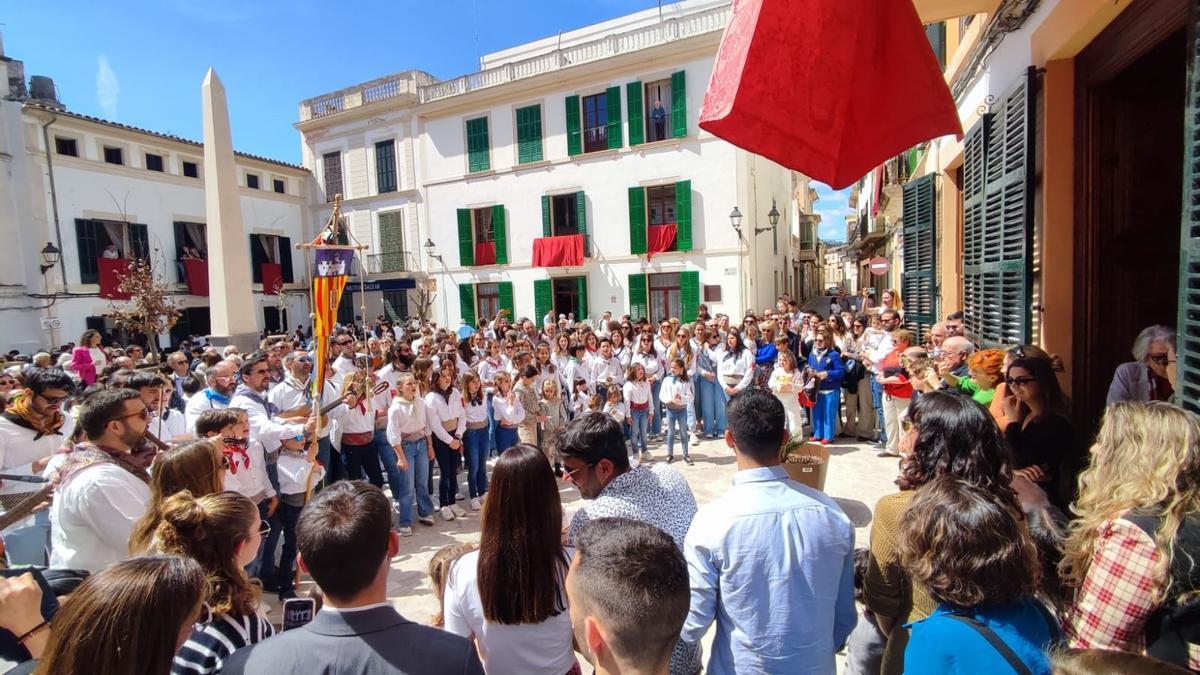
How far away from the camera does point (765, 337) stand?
880cm

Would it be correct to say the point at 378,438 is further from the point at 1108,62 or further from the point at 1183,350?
the point at 1108,62

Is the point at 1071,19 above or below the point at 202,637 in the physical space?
above

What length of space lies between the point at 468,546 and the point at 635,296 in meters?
16.3

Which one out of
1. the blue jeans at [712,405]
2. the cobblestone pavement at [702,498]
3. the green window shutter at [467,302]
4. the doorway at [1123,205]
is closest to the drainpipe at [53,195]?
the green window shutter at [467,302]

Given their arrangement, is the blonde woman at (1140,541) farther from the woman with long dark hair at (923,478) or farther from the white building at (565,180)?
the white building at (565,180)

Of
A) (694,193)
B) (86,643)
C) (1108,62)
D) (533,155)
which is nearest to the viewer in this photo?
(86,643)

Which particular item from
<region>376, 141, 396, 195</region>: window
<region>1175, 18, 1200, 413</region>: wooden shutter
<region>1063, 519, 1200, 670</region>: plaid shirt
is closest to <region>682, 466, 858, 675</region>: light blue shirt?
<region>1063, 519, 1200, 670</region>: plaid shirt

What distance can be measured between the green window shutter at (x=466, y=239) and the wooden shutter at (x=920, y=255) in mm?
15607

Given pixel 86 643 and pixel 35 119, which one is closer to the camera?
pixel 86 643

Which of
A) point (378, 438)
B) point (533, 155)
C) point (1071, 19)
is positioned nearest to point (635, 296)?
point (533, 155)

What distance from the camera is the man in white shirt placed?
2.75 m

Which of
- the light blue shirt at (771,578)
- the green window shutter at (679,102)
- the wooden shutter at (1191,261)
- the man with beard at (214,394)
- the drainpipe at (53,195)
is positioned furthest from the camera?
the drainpipe at (53,195)

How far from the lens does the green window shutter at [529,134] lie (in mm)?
19328

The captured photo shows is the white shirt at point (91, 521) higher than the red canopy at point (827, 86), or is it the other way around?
the red canopy at point (827, 86)
